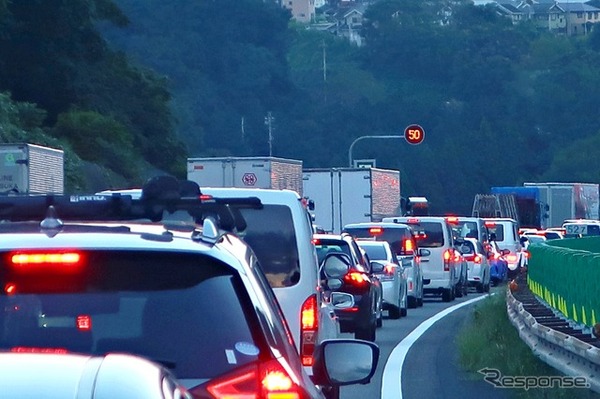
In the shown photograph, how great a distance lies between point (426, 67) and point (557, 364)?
14483 cm

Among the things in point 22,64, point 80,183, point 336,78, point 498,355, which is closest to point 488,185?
point 336,78

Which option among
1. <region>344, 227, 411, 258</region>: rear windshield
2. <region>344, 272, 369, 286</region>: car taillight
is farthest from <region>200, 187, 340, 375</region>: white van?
<region>344, 227, 411, 258</region>: rear windshield

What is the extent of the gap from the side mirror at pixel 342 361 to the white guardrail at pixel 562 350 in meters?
5.29

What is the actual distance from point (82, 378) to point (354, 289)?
57.6ft

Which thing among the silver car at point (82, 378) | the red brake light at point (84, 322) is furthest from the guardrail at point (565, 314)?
the silver car at point (82, 378)

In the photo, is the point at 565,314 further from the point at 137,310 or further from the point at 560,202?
the point at 560,202

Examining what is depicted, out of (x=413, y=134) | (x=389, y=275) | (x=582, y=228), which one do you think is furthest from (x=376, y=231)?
(x=413, y=134)

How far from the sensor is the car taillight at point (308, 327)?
34.1ft

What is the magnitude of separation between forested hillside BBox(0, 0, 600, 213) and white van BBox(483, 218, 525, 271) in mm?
45453

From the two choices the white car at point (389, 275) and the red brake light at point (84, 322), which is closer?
the red brake light at point (84, 322)

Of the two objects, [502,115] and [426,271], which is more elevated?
[502,115]

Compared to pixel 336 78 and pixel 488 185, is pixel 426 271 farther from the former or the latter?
pixel 336 78

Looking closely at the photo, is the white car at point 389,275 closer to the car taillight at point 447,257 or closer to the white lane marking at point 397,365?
the white lane marking at point 397,365

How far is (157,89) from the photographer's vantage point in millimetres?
67438
